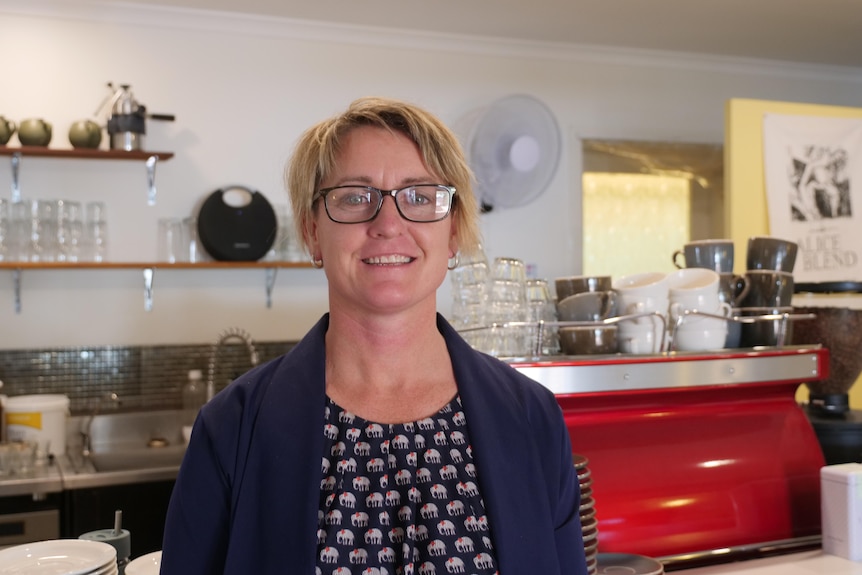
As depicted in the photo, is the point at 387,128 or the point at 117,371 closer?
the point at 387,128

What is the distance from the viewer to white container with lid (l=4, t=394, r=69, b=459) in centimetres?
390

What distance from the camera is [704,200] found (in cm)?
602

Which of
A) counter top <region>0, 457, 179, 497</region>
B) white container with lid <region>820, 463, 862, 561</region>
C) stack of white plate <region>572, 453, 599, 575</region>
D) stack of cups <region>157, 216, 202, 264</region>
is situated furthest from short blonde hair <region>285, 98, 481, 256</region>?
stack of cups <region>157, 216, 202, 264</region>

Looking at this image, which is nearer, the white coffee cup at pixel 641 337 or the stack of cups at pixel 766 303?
the white coffee cup at pixel 641 337

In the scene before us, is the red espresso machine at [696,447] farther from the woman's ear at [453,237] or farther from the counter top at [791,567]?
the woman's ear at [453,237]

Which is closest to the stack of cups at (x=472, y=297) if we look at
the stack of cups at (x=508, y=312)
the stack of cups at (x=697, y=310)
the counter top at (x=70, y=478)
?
the stack of cups at (x=508, y=312)

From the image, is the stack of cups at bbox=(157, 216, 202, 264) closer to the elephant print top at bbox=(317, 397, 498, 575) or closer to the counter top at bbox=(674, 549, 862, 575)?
the counter top at bbox=(674, 549, 862, 575)

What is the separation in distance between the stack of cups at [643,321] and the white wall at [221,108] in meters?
2.85

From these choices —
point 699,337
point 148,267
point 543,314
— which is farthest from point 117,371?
point 699,337

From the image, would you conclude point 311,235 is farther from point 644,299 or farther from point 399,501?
point 644,299

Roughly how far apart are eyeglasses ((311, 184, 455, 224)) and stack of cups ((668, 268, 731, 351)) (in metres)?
1.05

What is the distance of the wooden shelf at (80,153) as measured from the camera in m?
4.13

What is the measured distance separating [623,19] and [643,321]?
309cm

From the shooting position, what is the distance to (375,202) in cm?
135
